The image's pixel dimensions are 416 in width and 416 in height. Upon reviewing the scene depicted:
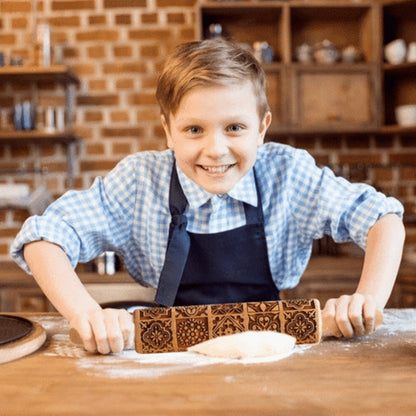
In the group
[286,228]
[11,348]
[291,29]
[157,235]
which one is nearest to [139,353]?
[11,348]

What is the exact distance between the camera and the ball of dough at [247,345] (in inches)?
29.0

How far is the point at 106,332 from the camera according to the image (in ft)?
2.54

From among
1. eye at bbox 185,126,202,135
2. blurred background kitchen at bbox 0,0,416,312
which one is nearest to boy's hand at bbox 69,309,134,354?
eye at bbox 185,126,202,135

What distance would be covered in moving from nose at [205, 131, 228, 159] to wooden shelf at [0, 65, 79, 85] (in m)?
1.61

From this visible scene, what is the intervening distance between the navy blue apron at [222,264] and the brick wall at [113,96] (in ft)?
4.84

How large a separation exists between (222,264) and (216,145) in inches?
13.5

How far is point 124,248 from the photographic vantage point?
1294 mm

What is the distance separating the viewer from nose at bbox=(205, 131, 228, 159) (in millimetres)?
965

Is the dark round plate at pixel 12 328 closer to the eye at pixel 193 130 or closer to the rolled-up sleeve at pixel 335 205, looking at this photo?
the eye at pixel 193 130

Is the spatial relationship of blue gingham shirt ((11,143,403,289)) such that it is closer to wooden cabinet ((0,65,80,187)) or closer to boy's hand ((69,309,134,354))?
boy's hand ((69,309,134,354))

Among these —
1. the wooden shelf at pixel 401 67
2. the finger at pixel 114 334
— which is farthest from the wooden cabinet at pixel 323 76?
the finger at pixel 114 334

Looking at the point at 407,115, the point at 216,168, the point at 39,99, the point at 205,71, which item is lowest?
the point at 216,168

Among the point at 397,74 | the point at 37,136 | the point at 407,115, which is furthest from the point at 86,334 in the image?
the point at 397,74

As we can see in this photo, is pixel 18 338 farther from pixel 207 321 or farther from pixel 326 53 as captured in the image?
pixel 326 53
